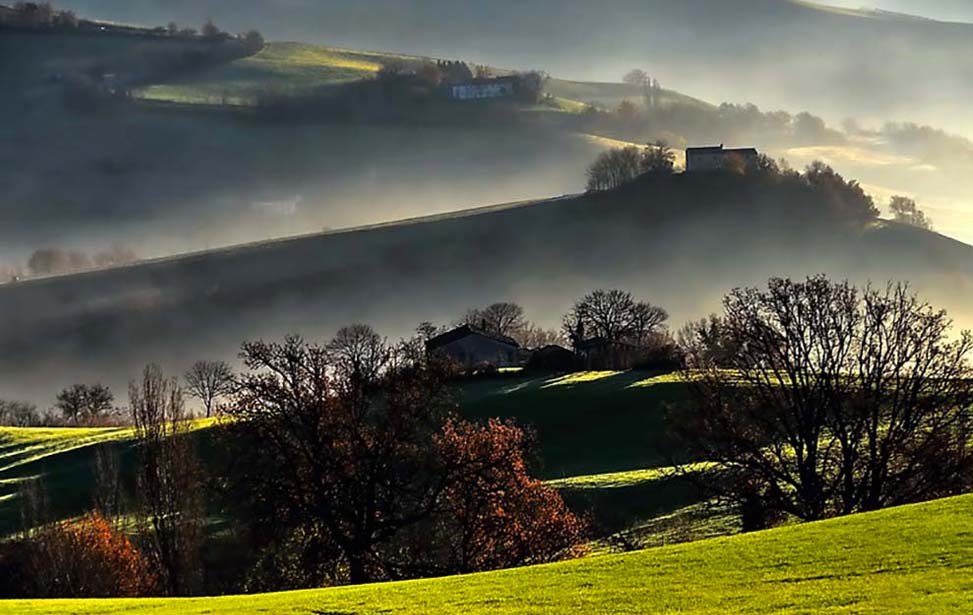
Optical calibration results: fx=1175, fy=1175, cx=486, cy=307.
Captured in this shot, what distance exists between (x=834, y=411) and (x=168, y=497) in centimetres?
2891

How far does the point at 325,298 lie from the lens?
185500 mm

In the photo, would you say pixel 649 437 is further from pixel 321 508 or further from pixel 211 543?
pixel 321 508

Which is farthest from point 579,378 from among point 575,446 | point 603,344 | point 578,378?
point 603,344

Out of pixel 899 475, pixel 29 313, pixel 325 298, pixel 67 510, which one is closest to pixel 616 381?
pixel 67 510

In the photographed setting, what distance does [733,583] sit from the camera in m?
24.6

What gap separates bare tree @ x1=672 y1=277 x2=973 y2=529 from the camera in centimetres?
4556

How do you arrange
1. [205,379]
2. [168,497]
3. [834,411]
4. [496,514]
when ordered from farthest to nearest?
[205,379]
[168,497]
[834,411]
[496,514]

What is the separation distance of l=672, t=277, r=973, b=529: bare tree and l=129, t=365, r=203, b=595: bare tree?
21.8m

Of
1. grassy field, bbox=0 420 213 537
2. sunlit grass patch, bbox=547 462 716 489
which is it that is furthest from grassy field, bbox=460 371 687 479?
grassy field, bbox=0 420 213 537

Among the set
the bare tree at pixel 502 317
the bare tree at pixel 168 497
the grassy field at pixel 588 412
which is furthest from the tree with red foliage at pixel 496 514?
the bare tree at pixel 502 317

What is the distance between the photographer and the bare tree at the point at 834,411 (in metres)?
45.6

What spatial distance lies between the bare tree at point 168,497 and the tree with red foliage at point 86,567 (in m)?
1.30

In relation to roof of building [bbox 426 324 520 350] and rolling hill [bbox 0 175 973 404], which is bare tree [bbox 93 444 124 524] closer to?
roof of building [bbox 426 324 520 350]

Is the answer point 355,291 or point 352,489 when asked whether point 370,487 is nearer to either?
point 352,489
